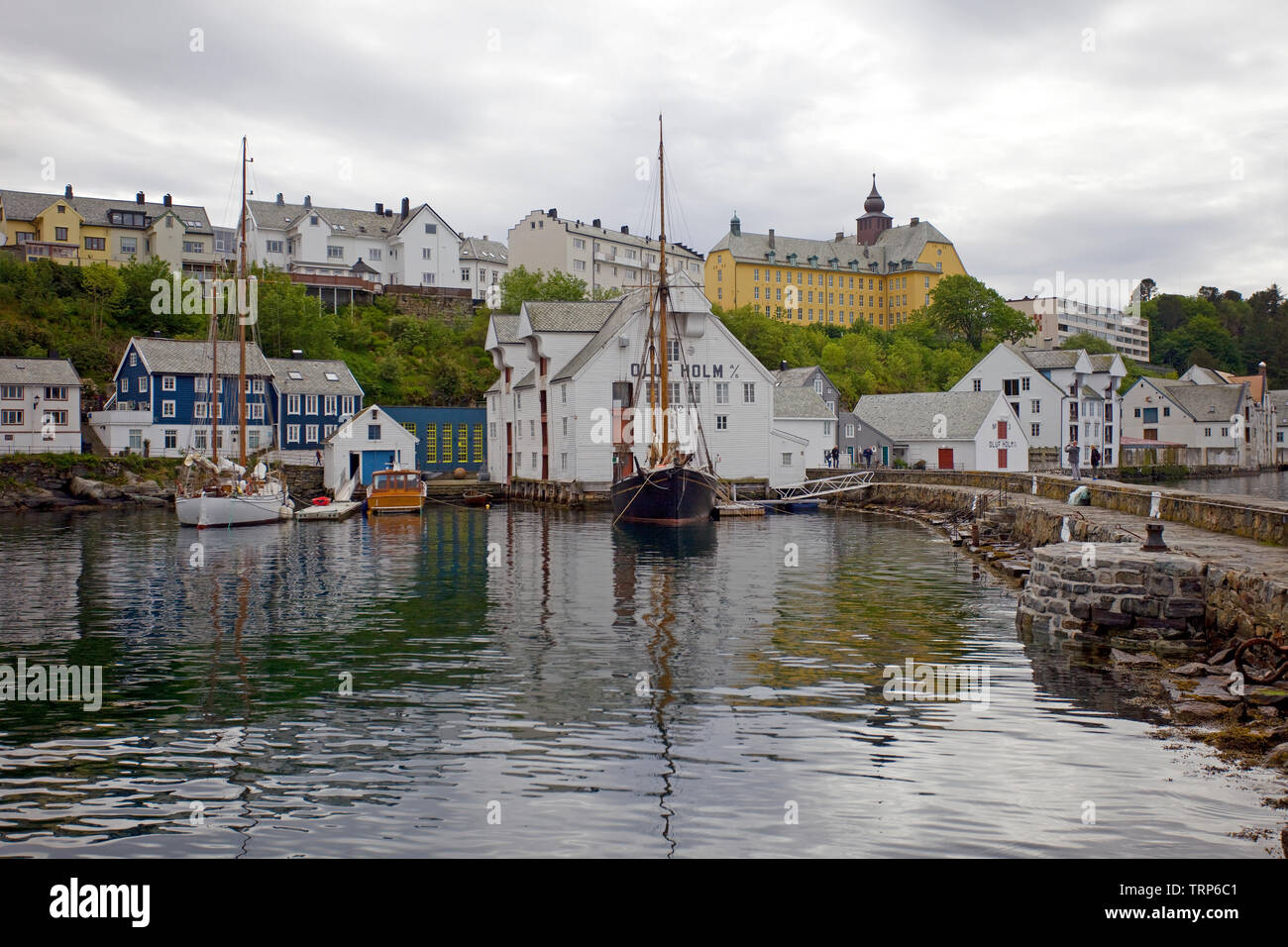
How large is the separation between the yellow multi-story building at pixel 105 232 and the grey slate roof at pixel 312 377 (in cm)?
2797

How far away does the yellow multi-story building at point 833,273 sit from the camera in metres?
152

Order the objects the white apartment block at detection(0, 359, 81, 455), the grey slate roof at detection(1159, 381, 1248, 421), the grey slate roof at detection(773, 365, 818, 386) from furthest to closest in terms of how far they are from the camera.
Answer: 1. the grey slate roof at detection(1159, 381, 1248, 421)
2. the grey slate roof at detection(773, 365, 818, 386)
3. the white apartment block at detection(0, 359, 81, 455)

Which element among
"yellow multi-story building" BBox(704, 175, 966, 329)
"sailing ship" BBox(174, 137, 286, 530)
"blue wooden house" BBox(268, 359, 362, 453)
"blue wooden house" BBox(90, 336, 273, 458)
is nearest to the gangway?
"sailing ship" BBox(174, 137, 286, 530)

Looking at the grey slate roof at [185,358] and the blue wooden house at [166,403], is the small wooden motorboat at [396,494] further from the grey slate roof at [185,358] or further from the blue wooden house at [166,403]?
the grey slate roof at [185,358]

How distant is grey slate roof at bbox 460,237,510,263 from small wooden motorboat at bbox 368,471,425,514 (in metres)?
61.2

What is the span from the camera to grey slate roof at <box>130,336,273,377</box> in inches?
2901

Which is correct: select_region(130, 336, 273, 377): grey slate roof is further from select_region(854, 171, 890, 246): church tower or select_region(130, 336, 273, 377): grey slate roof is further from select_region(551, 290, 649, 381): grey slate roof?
select_region(854, 171, 890, 246): church tower

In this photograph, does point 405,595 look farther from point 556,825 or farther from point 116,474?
point 116,474

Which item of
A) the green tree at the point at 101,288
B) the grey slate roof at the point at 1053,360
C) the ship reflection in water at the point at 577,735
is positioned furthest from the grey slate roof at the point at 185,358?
the grey slate roof at the point at 1053,360

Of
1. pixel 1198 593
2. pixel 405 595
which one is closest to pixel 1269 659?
pixel 1198 593

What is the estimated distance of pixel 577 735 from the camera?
13.7m

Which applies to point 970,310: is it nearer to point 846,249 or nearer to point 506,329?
point 846,249

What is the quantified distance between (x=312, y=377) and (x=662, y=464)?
3842 centimetres

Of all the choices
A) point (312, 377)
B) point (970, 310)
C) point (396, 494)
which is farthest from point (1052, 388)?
point (312, 377)
